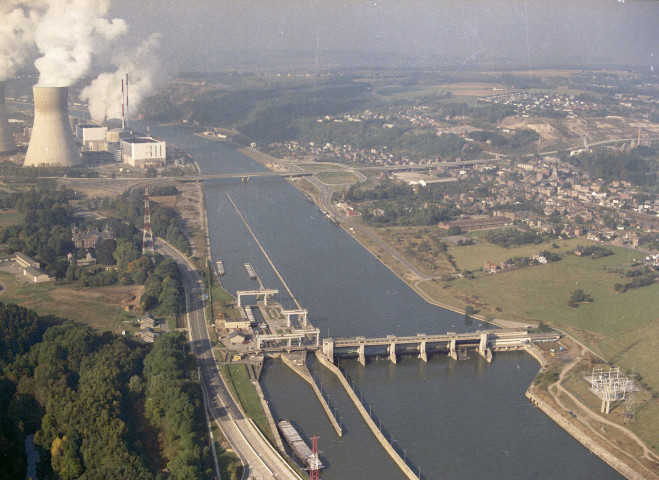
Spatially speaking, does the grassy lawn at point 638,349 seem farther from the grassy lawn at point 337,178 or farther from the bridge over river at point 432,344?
the grassy lawn at point 337,178

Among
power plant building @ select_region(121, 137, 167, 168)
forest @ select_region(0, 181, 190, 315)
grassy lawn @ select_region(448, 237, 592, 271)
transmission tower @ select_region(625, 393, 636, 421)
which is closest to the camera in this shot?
transmission tower @ select_region(625, 393, 636, 421)

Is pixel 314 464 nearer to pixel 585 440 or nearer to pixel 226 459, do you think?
pixel 226 459

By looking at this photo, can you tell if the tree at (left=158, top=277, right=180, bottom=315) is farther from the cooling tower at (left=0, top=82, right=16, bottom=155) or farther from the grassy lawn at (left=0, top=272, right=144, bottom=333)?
the cooling tower at (left=0, top=82, right=16, bottom=155)

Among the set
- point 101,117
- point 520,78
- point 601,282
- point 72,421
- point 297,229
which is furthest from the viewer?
point 520,78

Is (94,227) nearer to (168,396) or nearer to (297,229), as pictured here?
(297,229)

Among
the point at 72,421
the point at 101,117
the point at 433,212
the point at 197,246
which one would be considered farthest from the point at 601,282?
the point at 101,117

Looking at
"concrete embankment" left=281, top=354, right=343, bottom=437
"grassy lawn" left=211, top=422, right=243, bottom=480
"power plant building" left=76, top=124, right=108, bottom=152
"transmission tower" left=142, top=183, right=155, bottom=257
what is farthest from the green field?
"power plant building" left=76, top=124, right=108, bottom=152
